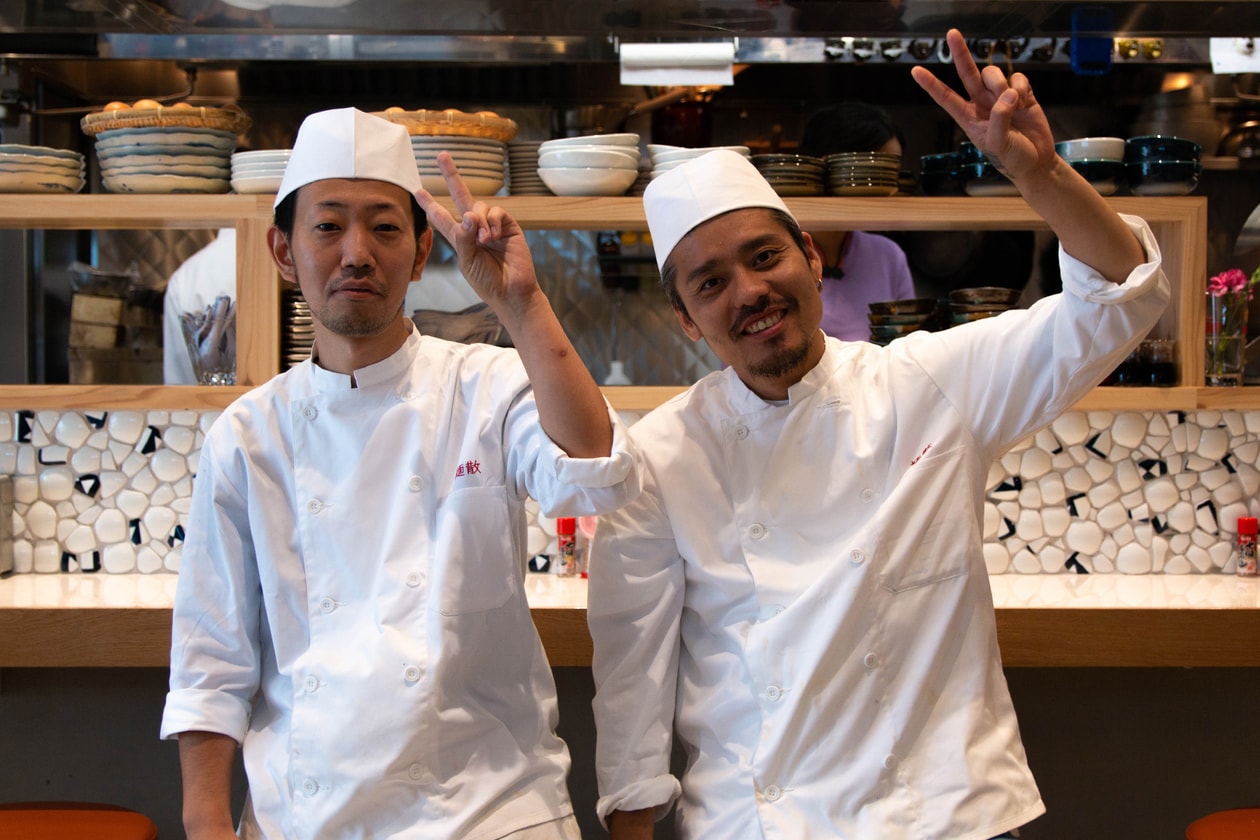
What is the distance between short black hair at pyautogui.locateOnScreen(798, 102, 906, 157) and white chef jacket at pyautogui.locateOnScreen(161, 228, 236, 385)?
5.90ft

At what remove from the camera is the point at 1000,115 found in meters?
1.45

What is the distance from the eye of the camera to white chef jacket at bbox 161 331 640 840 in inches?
65.3

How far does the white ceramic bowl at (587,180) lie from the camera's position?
2680mm

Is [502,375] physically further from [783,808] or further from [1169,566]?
[1169,566]

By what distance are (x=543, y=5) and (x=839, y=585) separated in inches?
57.7

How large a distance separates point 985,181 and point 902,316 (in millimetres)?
370

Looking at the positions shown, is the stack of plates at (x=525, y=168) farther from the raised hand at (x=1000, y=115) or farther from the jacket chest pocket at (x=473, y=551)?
the raised hand at (x=1000, y=115)

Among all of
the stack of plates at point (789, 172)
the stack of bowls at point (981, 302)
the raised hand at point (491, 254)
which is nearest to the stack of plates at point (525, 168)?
the stack of plates at point (789, 172)

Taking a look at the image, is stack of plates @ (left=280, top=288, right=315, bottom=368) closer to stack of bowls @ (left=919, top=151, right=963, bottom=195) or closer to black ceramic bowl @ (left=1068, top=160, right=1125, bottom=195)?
stack of bowls @ (left=919, top=151, right=963, bottom=195)

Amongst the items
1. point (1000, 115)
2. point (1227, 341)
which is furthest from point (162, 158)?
point (1227, 341)

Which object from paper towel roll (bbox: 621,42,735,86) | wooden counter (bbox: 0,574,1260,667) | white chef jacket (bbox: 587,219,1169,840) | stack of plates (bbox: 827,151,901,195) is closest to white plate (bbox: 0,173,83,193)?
wooden counter (bbox: 0,574,1260,667)

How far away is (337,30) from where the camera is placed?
258 centimetres

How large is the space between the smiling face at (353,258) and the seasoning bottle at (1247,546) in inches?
87.1

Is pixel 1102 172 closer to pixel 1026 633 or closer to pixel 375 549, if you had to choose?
pixel 1026 633
